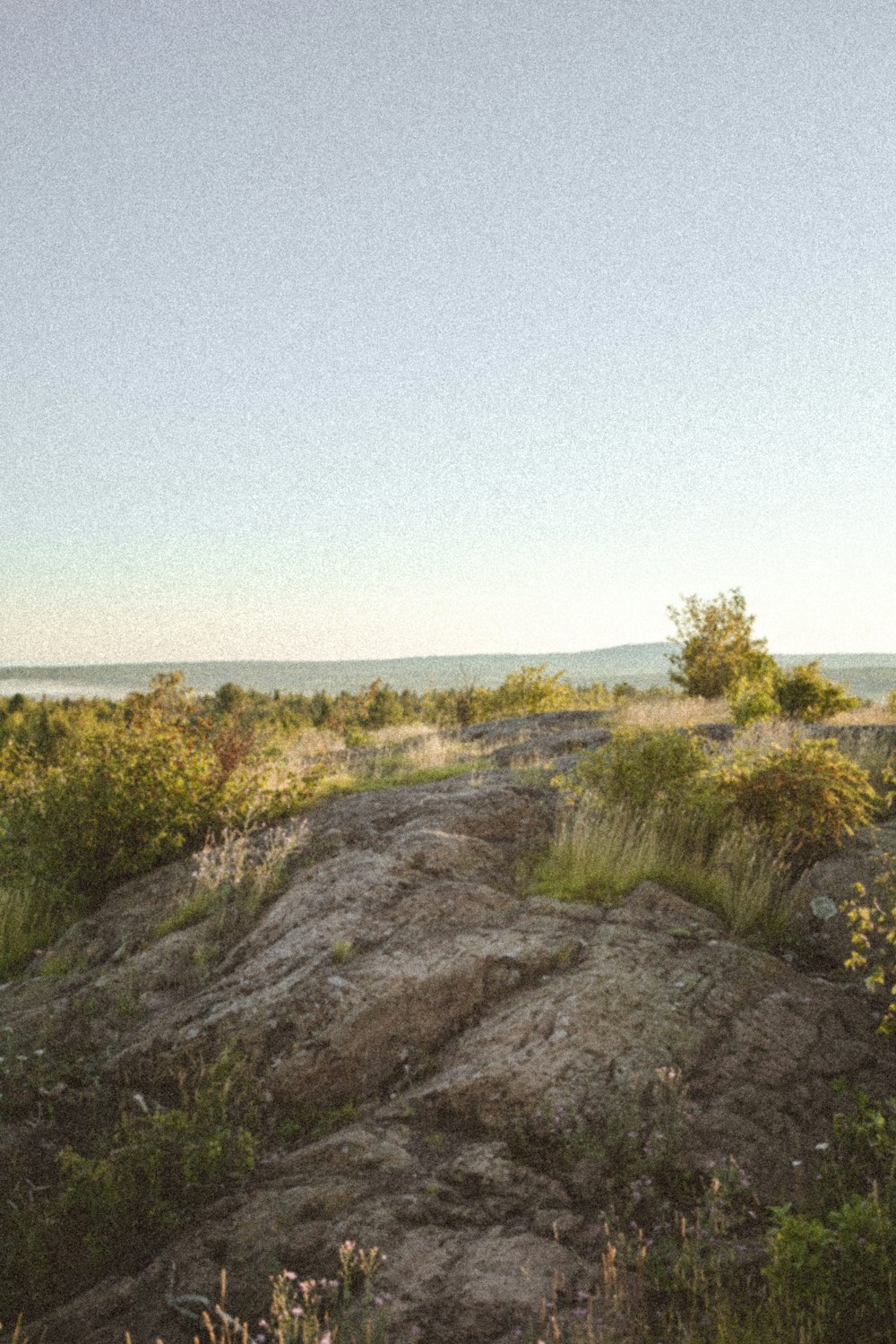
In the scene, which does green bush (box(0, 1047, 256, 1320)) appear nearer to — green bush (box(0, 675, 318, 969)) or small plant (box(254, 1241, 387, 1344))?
small plant (box(254, 1241, 387, 1344))

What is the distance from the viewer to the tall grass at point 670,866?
6535mm

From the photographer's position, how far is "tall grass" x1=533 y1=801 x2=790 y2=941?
257 inches

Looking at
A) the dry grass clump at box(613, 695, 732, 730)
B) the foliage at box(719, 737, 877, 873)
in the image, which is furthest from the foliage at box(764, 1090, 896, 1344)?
the dry grass clump at box(613, 695, 732, 730)

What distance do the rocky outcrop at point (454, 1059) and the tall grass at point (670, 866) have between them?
12.5 inches

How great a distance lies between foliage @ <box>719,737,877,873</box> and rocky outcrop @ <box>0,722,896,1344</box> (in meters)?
1.52

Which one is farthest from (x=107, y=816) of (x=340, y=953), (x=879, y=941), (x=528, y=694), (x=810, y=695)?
(x=528, y=694)

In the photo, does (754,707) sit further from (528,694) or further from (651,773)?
(528,694)

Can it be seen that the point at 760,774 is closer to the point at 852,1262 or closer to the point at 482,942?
the point at 482,942

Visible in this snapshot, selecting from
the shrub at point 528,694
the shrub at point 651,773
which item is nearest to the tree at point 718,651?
the shrub at point 528,694

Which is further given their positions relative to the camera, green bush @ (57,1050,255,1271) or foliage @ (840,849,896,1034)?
foliage @ (840,849,896,1034)

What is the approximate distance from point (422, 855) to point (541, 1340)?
15.4ft

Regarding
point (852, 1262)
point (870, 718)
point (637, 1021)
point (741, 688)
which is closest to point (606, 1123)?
point (637, 1021)

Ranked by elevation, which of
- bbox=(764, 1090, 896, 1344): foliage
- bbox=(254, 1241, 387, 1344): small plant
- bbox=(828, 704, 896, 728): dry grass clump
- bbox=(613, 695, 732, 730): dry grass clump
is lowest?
bbox=(254, 1241, 387, 1344): small plant

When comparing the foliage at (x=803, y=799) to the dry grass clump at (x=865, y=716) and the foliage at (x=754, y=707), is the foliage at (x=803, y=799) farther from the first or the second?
the dry grass clump at (x=865, y=716)
